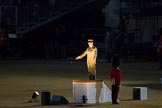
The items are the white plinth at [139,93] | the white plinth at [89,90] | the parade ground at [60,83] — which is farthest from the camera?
the white plinth at [139,93]

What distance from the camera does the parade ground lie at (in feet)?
61.5

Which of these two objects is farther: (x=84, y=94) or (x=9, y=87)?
(x=9, y=87)

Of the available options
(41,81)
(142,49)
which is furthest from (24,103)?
(142,49)

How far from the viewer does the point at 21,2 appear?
→ 51375 millimetres

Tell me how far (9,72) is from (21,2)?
2070cm

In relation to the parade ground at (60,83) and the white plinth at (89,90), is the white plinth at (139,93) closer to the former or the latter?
the parade ground at (60,83)

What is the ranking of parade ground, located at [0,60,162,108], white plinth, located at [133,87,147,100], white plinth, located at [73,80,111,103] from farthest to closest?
white plinth, located at [133,87,147,100], parade ground, located at [0,60,162,108], white plinth, located at [73,80,111,103]

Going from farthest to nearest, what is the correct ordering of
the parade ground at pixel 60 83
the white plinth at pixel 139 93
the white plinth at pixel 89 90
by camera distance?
the white plinth at pixel 139 93 → the parade ground at pixel 60 83 → the white plinth at pixel 89 90

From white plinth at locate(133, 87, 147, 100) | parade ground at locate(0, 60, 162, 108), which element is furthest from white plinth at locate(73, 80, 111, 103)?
white plinth at locate(133, 87, 147, 100)

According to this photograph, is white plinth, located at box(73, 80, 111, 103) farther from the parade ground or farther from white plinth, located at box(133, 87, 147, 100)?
Result: white plinth, located at box(133, 87, 147, 100)

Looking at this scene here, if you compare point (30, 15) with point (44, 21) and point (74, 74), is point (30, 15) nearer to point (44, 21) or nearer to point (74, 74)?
point (44, 21)

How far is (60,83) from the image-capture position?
25.5m

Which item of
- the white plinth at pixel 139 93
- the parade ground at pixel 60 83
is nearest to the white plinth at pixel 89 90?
the parade ground at pixel 60 83

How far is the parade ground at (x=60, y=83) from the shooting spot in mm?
18734
